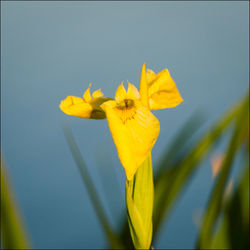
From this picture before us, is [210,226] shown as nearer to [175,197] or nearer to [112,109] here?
[175,197]

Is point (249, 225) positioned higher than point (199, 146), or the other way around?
point (199, 146)

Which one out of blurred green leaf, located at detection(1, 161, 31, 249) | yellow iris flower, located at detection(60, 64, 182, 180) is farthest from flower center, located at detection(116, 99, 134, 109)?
blurred green leaf, located at detection(1, 161, 31, 249)

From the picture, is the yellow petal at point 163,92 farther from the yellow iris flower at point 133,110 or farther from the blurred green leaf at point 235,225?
the blurred green leaf at point 235,225

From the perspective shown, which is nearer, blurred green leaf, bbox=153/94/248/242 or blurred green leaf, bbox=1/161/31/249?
blurred green leaf, bbox=1/161/31/249

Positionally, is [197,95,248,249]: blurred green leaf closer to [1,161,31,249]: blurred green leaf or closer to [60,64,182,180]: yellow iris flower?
[60,64,182,180]: yellow iris flower

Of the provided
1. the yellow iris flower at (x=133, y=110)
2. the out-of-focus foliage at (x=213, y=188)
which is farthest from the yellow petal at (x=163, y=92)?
the out-of-focus foliage at (x=213, y=188)

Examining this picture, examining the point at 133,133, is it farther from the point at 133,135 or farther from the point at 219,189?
the point at 219,189

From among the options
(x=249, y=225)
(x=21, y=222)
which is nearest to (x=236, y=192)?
(x=249, y=225)
